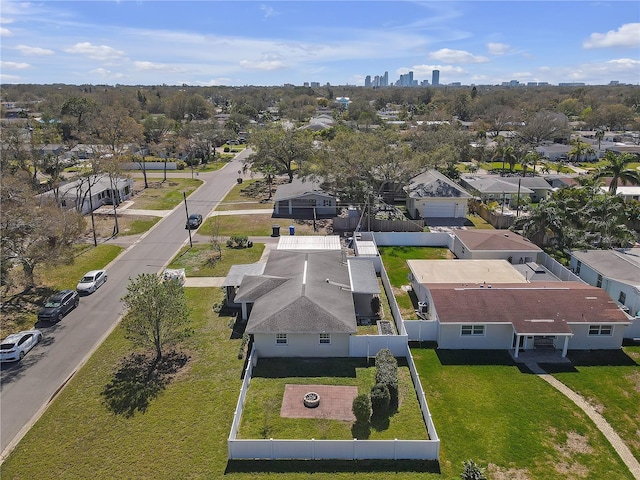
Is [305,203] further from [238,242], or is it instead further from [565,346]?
[565,346]

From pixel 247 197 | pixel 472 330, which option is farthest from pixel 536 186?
pixel 472 330

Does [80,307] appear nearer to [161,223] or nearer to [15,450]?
[15,450]

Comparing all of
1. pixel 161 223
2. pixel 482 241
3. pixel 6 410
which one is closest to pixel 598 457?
pixel 482 241

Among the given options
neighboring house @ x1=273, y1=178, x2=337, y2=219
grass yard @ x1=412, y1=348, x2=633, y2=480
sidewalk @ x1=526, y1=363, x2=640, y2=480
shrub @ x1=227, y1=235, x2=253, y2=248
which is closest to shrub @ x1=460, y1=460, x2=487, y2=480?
grass yard @ x1=412, y1=348, x2=633, y2=480

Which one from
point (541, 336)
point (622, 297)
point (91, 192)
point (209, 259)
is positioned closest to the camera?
point (541, 336)

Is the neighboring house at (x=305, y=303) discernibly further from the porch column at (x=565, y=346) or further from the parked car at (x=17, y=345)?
the parked car at (x=17, y=345)

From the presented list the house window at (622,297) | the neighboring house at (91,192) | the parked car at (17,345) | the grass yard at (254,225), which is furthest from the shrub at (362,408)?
Answer: the neighboring house at (91,192)
